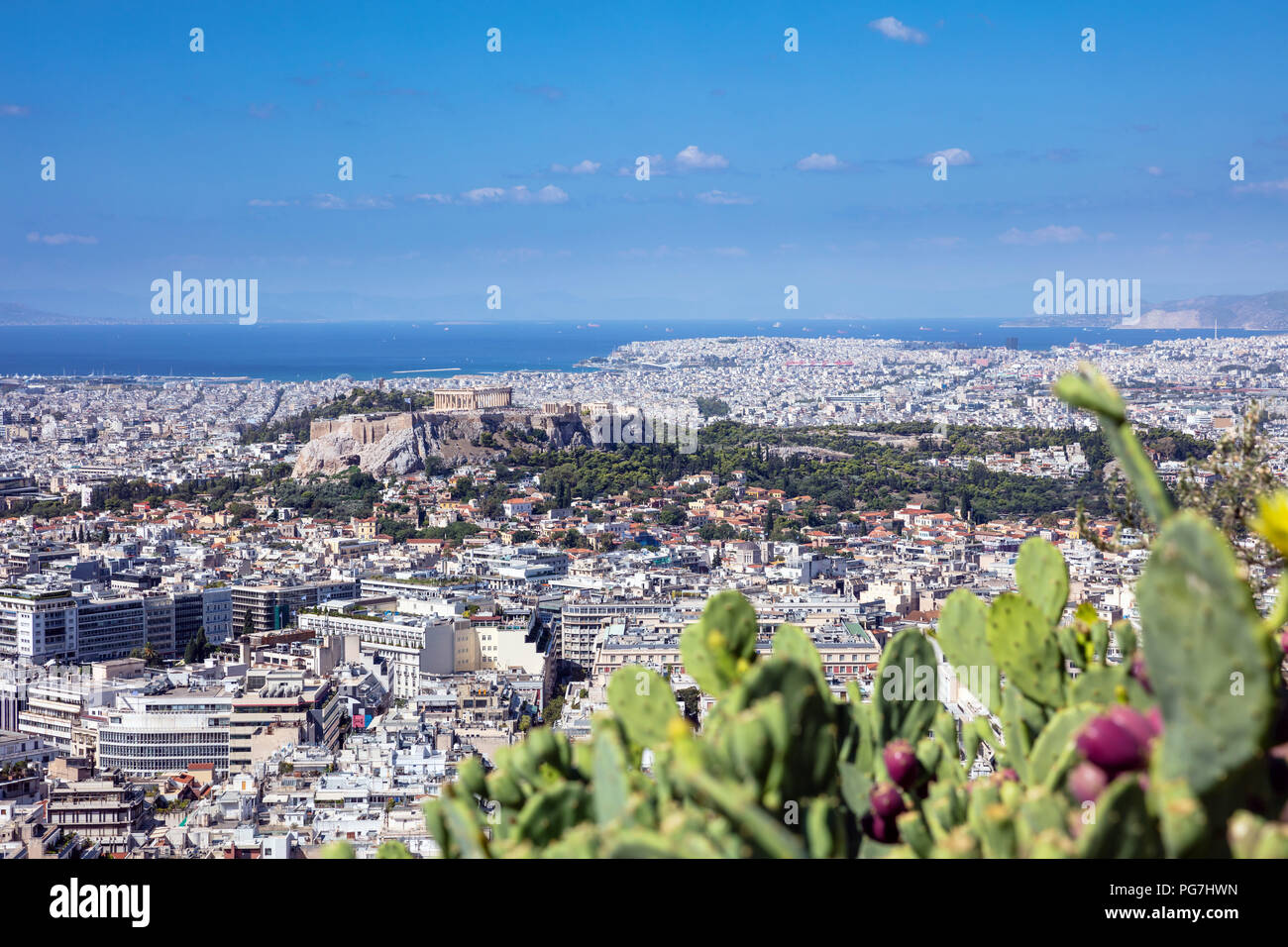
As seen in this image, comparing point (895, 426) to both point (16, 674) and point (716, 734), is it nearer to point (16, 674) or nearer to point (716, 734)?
point (16, 674)

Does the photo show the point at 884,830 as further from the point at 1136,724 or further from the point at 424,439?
the point at 424,439

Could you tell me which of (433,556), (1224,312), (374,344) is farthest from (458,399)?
(374,344)

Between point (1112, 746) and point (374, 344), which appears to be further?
point (374, 344)

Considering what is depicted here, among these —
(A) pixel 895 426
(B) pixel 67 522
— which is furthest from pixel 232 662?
(A) pixel 895 426

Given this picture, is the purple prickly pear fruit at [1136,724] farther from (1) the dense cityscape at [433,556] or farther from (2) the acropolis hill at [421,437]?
(2) the acropolis hill at [421,437]

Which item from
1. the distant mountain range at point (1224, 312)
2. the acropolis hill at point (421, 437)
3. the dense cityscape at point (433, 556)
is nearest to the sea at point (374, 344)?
the distant mountain range at point (1224, 312)
